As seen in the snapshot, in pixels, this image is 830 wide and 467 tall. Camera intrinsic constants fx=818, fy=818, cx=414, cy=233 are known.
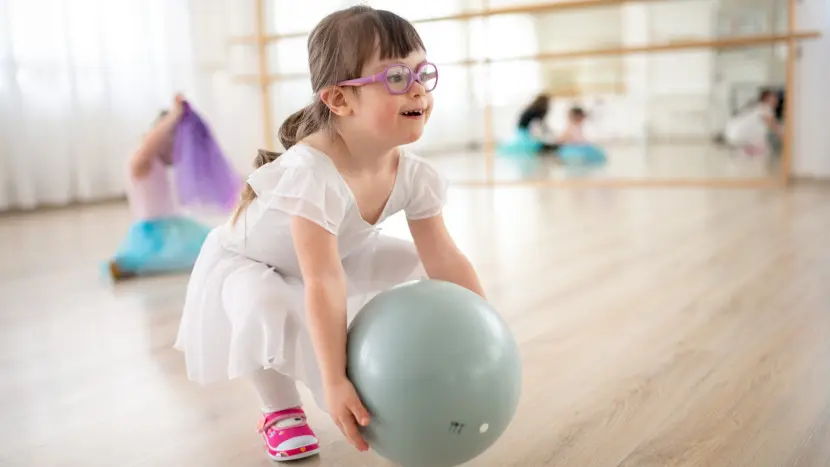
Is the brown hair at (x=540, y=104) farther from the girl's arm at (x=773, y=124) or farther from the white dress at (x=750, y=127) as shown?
the girl's arm at (x=773, y=124)

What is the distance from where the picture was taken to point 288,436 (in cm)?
122

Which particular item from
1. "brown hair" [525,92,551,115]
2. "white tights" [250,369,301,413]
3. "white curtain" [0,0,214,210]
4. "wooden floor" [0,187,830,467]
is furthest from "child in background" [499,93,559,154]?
"white tights" [250,369,301,413]

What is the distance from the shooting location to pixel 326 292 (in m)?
1.08

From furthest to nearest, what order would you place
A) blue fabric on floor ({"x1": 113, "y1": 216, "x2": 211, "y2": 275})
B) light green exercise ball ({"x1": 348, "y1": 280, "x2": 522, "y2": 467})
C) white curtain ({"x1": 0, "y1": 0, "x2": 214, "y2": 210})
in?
1. white curtain ({"x1": 0, "y1": 0, "x2": 214, "y2": 210})
2. blue fabric on floor ({"x1": 113, "y1": 216, "x2": 211, "y2": 275})
3. light green exercise ball ({"x1": 348, "y1": 280, "x2": 522, "y2": 467})

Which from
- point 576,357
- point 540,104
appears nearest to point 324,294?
point 576,357

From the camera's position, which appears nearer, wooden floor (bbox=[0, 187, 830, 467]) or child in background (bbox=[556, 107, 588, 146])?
wooden floor (bbox=[0, 187, 830, 467])

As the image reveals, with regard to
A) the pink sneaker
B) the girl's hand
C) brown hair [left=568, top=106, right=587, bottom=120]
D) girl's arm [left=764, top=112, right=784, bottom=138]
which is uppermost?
brown hair [left=568, top=106, right=587, bottom=120]

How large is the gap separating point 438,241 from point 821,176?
3.73 meters

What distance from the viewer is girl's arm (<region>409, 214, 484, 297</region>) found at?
1277 millimetres

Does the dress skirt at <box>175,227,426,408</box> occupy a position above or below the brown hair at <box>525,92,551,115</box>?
below

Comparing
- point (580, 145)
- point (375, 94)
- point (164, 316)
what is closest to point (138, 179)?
point (164, 316)

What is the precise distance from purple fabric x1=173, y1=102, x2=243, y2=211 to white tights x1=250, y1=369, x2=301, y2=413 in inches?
58.6

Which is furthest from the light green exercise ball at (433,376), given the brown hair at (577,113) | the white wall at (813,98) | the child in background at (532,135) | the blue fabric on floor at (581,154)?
the child in background at (532,135)

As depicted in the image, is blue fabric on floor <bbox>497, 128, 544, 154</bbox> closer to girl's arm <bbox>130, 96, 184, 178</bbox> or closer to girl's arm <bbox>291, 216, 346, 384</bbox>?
girl's arm <bbox>130, 96, 184, 178</bbox>
